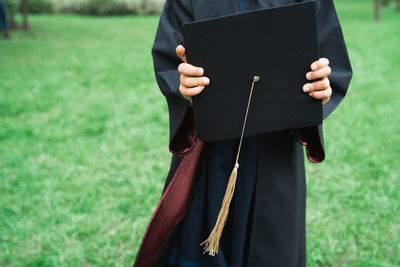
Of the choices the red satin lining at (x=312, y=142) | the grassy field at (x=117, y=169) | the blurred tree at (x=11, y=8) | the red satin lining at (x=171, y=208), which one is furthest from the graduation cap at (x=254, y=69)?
the blurred tree at (x=11, y=8)

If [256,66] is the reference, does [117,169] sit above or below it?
below

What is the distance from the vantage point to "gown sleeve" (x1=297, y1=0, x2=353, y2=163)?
1.42 metres

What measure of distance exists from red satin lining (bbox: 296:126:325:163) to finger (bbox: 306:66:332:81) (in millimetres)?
257

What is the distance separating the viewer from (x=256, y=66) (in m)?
1.29

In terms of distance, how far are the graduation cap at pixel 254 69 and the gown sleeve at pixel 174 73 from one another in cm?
17

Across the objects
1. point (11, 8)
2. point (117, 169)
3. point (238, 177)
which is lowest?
point (117, 169)

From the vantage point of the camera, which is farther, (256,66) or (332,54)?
(332,54)

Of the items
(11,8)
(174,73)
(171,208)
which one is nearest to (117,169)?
(171,208)

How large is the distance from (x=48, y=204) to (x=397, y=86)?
5.46 meters

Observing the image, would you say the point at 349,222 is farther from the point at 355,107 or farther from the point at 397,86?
the point at 397,86

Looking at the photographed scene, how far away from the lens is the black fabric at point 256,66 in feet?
4.03

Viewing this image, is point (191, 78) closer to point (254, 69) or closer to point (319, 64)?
point (254, 69)

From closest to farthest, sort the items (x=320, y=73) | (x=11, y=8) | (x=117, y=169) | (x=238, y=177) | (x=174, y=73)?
(x=320, y=73), (x=174, y=73), (x=238, y=177), (x=117, y=169), (x=11, y=8)

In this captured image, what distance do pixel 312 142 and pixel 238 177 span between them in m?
0.38
